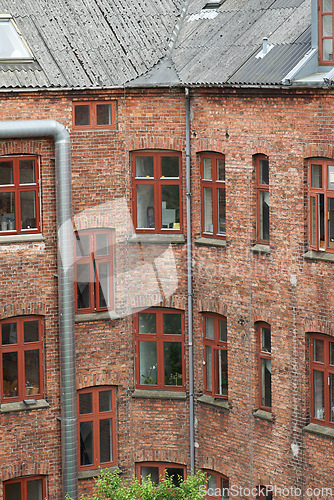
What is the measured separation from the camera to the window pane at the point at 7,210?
85.6 ft

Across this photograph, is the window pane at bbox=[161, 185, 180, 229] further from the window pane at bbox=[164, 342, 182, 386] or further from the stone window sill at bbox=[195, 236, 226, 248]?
the window pane at bbox=[164, 342, 182, 386]

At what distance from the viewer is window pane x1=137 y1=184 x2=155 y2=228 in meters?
27.2

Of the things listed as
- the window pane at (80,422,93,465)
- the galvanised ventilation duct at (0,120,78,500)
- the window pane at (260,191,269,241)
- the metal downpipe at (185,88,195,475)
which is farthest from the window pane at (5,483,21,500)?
the window pane at (260,191,269,241)

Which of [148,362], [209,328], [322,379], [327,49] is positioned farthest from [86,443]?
[327,49]

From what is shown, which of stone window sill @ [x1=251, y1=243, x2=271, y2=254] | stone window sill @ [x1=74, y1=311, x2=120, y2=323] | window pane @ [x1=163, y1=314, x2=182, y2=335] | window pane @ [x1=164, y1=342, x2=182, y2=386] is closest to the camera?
stone window sill @ [x1=251, y1=243, x2=271, y2=254]

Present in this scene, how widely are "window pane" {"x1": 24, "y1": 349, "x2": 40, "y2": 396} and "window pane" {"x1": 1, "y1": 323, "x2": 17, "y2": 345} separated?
0.49m

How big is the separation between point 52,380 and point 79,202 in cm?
442

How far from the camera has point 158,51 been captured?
27.5 m

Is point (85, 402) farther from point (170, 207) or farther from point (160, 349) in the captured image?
point (170, 207)

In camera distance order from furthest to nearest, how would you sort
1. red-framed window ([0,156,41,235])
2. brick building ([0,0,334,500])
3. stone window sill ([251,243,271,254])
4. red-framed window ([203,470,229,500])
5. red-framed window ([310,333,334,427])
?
red-framed window ([203,470,229,500]) < red-framed window ([0,156,41,235]) < stone window sill ([251,243,271,254]) < brick building ([0,0,334,500]) < red-framed window ([310,333,334,427])

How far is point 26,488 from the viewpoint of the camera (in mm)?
27031

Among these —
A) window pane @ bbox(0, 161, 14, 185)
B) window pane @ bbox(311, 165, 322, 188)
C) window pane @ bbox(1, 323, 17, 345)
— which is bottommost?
window pane @ bbox(1, 323, 17, 345)

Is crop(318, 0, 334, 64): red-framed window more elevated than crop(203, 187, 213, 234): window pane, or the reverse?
crop(318, 0, 334, 64): red-framed window

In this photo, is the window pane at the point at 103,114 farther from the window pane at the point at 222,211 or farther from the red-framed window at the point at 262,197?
the red-framed window at the point at 262,197
